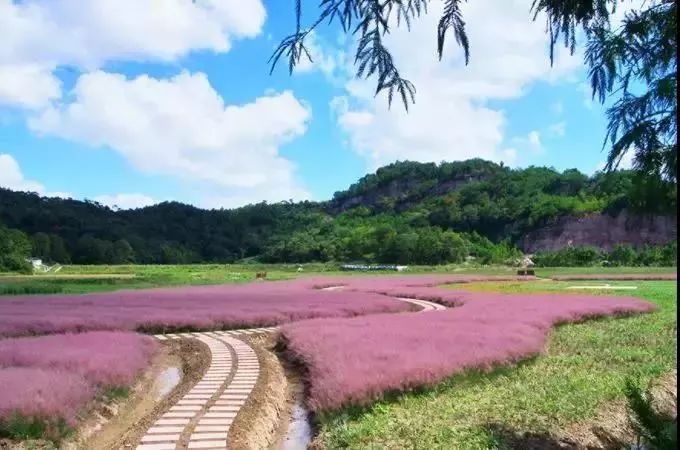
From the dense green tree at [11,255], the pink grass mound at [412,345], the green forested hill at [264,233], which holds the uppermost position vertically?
the green forested hill at [264,233]

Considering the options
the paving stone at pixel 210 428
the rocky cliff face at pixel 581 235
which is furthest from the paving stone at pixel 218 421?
the rocky cliff face at pixel 581 235

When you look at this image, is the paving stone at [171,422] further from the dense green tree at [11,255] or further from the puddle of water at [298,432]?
the dense green tree at [11,255]

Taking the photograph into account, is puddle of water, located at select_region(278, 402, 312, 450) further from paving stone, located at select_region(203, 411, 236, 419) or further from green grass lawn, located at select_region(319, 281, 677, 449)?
paving stone, located at select_region(203, 411, 236, 419)

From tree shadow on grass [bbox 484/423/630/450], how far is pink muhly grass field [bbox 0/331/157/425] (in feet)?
22.9

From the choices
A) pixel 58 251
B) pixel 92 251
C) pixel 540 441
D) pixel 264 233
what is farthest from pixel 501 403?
pixel 264 233

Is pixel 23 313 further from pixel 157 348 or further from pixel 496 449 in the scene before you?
pixel 496 449

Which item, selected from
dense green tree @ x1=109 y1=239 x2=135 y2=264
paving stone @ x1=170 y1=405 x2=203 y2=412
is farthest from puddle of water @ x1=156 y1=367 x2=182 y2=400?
dense green tree @ x1=109 y1=239 x2=135 y2=264

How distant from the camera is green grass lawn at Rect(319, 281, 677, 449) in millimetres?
9633

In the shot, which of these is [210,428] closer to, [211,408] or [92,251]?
[211,408]

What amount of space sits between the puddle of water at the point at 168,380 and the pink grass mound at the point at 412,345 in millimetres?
3329

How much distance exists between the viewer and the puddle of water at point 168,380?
1545cm

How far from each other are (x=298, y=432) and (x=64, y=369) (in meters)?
6.00

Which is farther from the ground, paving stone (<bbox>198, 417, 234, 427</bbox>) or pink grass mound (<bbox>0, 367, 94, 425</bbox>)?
pink grass mound (<bbox>0, 367, 94, 425</bbox>)

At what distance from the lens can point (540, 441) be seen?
9617mm
